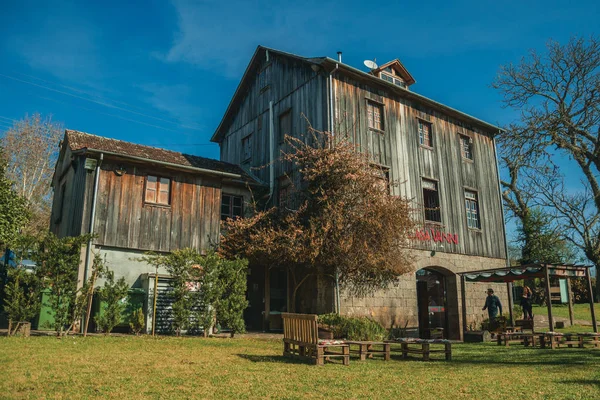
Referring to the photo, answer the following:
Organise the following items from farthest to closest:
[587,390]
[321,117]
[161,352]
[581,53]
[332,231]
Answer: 1. [581,53]
2. [321,117]
3. [332,231]
4. [161,352]
5. [587,390]

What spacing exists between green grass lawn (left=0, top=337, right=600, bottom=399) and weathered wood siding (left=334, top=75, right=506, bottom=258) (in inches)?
341

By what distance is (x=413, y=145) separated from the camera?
64.6 feet

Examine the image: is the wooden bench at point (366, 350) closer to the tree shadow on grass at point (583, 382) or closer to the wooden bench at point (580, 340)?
the tree shadow on grass at point (583, 382)

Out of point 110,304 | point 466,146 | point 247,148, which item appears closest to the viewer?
point 110,304

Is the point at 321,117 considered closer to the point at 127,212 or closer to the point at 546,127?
the point at 127,212

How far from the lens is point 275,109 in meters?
20.1

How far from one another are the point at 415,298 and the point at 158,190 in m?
9.67

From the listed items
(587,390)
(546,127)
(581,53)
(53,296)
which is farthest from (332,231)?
(581,53)

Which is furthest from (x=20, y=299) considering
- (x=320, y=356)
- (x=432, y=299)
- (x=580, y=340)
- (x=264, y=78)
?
(x=432, y=299)

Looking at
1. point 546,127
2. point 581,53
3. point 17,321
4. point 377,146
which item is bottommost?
point 17,321

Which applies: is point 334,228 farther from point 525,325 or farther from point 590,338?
point 590,338

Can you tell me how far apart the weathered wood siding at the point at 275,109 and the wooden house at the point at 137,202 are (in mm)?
2592

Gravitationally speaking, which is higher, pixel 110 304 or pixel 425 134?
pixel 425 134

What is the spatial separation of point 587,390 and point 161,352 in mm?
7426
